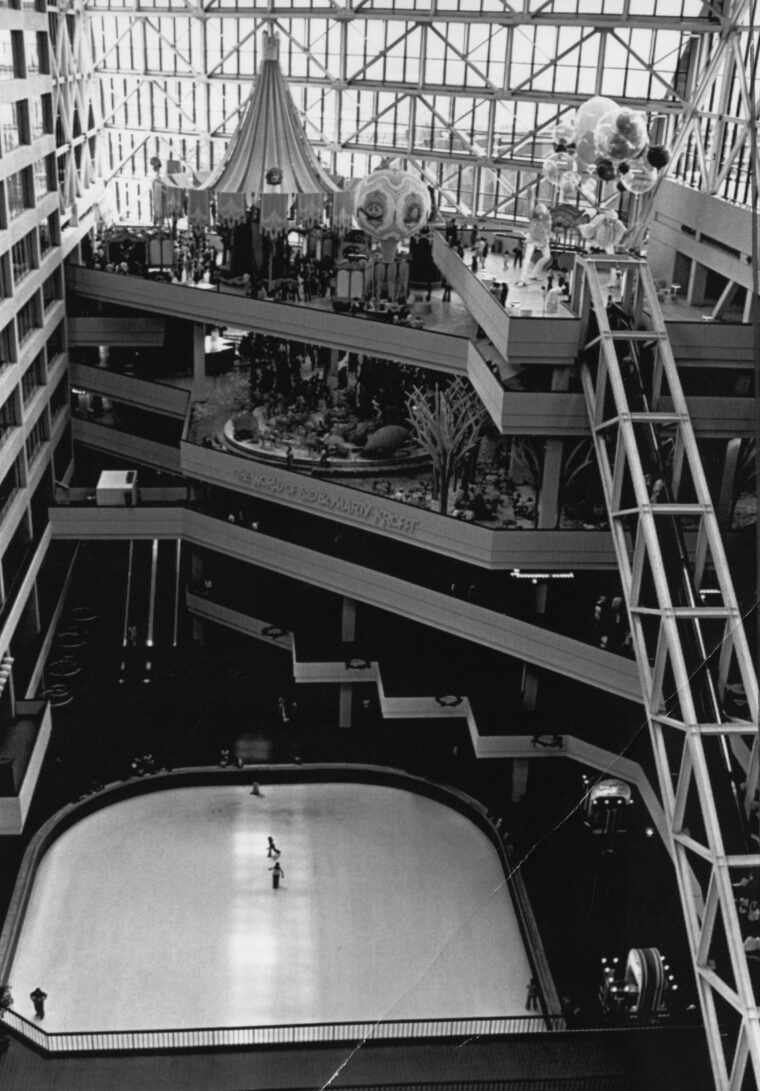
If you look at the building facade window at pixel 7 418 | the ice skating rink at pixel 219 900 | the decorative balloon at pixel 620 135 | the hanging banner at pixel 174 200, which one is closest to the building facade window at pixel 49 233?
the hanging banner at pixel 174 200

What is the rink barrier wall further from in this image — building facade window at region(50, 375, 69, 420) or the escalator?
building facade window at region(50, 375, 69, 420)

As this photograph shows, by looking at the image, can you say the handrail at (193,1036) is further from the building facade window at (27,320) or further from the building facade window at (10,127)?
the building facade window at (10,127)

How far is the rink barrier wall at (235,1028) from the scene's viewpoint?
1375 centimetres

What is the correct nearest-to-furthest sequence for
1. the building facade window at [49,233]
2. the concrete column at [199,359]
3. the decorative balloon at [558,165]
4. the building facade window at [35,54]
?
1. the decorative balloon at [558,165]
2. the building facade window at [35,54]
3. the building facade window at [49,233]
4. the concrete column at [199,359]

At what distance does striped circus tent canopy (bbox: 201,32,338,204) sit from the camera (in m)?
30.2

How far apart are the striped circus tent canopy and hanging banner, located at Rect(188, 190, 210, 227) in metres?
0.60

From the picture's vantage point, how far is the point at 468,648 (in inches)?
944

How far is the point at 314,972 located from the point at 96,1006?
309 centimetres

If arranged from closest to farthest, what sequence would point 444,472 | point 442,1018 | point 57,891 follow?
point 442,1018 < point 57,891 < point 444,472

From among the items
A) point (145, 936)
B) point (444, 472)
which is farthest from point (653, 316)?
point (145, 936)

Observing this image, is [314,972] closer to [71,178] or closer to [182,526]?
[182,526]

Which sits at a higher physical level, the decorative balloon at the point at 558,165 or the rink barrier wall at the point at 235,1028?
the decorative balloon at the point at 558,165

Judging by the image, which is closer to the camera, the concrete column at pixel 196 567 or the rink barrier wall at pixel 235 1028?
the rink barrier wall at pixel 235 1028

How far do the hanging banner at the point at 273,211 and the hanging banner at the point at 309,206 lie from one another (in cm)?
88
